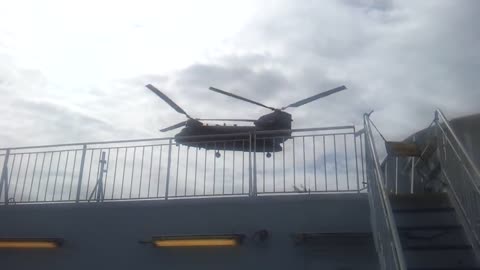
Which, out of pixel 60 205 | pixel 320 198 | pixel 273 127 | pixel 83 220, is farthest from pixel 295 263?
pixel 273 127

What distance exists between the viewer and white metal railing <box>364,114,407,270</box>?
157 inches

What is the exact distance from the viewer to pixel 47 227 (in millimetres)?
8094

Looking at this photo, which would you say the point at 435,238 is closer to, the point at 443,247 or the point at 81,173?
the point at 443,247

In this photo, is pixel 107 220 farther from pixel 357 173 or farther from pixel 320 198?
pixel 357 173

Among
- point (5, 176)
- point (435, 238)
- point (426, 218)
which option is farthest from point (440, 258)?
point (5, 176)

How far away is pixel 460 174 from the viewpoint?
5.45 metres

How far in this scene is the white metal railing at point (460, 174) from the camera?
4.96m

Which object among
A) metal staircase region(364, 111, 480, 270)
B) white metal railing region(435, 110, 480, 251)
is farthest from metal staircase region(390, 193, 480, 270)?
white metal railing region(435, 110, 480, 251)

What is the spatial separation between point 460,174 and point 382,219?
4.43ft

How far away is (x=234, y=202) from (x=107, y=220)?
2.21 metres

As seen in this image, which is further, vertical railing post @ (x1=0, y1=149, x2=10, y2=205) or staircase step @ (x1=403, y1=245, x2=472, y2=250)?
vertical railing post @ (x1=0, y1=149, x2=10, y2=205)

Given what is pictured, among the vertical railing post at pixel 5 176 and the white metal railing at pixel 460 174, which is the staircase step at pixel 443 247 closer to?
the white metal railing at pixel 460 174

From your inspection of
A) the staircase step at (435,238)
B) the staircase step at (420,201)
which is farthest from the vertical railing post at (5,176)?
the staircase step at (435,238)

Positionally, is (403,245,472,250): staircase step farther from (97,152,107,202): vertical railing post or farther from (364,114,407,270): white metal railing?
(97,152,107,202): vertical railing post
